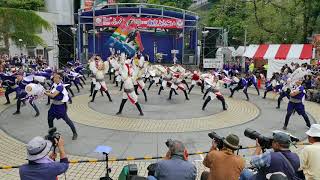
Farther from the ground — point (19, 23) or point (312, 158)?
point (19, 23)

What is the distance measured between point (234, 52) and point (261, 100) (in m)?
15.9

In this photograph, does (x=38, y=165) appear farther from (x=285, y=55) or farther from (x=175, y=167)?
(x=285, y=55)

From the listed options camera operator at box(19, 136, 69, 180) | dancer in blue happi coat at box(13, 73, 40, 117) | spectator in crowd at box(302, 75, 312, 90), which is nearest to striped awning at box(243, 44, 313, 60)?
spectator in crowd at box(302, 75, 312, 90)

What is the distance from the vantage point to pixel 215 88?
42.6 feet

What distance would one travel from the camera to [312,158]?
4672mm

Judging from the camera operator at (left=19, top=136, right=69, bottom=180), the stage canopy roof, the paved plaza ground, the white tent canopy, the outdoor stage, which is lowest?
the paved plaza ground

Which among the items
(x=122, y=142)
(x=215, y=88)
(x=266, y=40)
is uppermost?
(x=266, y=40)

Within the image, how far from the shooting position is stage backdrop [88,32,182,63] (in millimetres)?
27906

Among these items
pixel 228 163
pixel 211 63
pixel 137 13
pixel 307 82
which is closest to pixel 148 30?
pixel 137 13

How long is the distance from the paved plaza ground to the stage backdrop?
12.5 meters

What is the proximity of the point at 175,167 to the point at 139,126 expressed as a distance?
6.67m

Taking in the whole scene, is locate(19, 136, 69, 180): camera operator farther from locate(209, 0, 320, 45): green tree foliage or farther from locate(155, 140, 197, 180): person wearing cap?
locate(209, 0, 320, 45): green tree foliage

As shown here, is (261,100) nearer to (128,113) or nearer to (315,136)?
(128,113)

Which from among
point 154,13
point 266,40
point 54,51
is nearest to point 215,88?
point 154,13
